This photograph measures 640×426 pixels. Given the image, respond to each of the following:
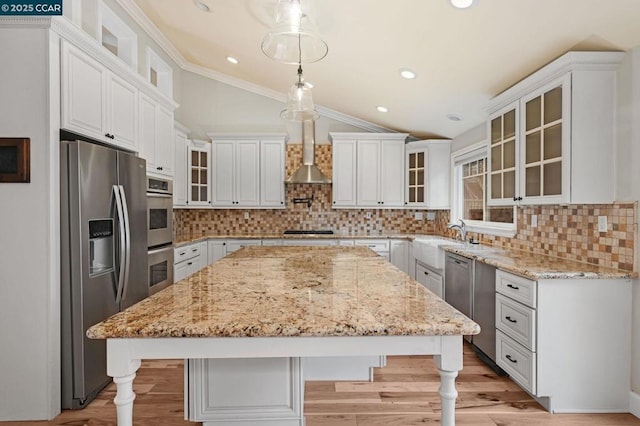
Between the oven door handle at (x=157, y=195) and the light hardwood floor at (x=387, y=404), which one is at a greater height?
the oven door handle at (x=157, y=195)

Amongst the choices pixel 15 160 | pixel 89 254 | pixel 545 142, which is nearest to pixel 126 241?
pixel 89 254

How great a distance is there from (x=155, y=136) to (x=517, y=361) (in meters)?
3.69

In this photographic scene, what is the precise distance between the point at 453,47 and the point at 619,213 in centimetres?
160

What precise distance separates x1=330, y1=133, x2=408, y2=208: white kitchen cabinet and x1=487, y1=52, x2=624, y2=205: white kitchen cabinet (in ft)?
8.24

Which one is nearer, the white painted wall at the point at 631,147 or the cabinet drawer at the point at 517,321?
the white painted wall at the point at 631,147

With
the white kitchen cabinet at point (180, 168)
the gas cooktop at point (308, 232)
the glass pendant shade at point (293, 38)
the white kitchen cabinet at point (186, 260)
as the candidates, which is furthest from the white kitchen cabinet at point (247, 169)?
the glass pendant shade at point (293, 38)

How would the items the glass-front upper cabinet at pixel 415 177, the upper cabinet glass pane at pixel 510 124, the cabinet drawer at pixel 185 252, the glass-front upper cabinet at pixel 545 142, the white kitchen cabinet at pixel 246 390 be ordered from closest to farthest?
the white kitchen cabinet at pixel 246 390 < the glass-front upper cabinet at pixel 545 142 < the upper cabinet glass pane at pixel 510 124 < the cabinet drawer at pixel 185 252 < the glass-front upper cabinet at pixel 415 177

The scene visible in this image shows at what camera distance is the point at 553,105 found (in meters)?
2.50

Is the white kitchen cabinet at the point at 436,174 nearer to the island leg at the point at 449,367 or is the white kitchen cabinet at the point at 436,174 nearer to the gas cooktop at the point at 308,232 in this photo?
the gas cooktop at the point at 308,232

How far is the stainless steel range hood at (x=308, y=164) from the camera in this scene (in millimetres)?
5066

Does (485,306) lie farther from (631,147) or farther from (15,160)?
(15,160)

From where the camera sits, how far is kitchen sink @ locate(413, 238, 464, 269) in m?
3.89

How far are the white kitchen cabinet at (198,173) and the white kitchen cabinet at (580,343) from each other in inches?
165

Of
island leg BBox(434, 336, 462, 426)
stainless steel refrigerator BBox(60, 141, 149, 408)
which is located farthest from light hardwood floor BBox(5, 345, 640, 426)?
island leg BBox(434, 336, 462, 426)
